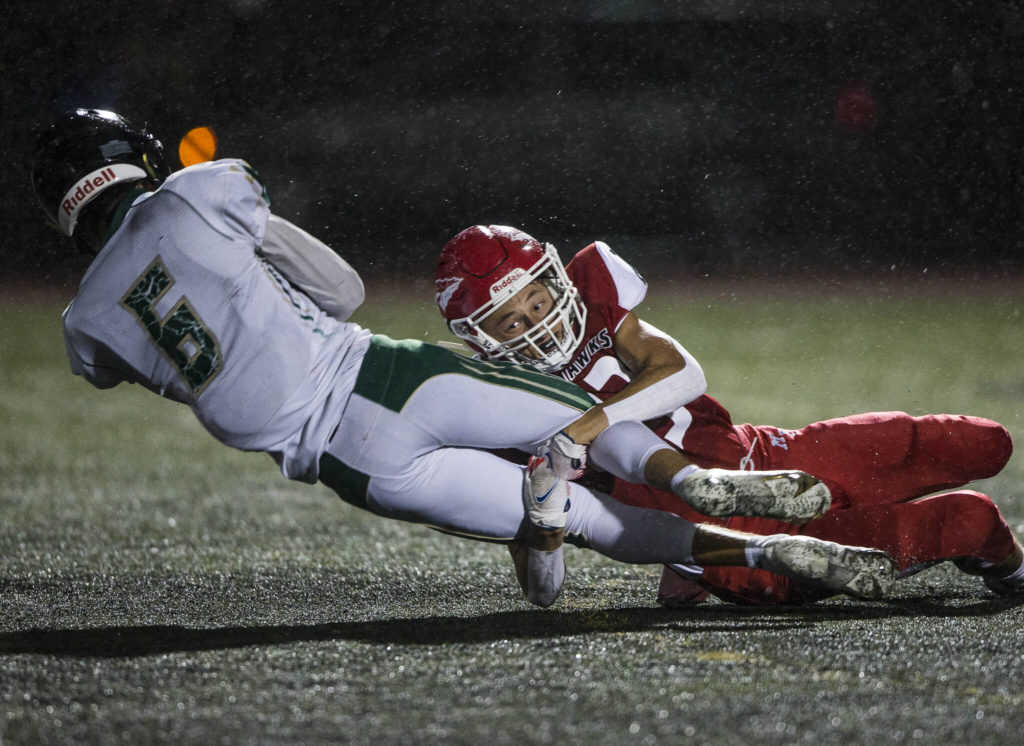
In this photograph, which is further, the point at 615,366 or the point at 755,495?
the point at 615,366

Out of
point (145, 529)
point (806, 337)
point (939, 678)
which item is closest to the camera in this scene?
point (939, 678)

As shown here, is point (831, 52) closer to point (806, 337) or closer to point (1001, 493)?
point (806, 337)

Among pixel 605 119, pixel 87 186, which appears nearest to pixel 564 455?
pixel 87 186

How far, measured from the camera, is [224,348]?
2359 mm

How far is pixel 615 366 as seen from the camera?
275cm

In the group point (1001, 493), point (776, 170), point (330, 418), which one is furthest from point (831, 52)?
point (330, 418)

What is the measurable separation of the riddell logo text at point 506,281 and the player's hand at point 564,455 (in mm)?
357

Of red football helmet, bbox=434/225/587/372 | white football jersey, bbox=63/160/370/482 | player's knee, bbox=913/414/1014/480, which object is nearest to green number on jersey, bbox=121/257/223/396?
white football jersey, bbox=63/160/370/482

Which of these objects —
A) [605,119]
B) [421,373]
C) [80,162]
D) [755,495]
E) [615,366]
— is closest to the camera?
[755,495]

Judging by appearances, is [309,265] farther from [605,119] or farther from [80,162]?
[605,119]

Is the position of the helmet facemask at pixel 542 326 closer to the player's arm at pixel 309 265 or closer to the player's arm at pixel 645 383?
the player's arm at pixel 645 383

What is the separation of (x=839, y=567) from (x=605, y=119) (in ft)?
38.6

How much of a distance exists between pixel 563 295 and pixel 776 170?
9920 mm

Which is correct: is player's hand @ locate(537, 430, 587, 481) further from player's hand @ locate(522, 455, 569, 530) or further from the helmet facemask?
the helmet facemask
